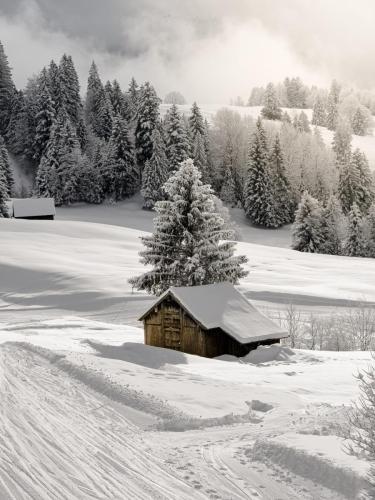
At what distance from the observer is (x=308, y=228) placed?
6925cm

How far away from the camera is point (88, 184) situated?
82.1m

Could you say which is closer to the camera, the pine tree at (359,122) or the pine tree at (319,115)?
the pine tree at (359,122)

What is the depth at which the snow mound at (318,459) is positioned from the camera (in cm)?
876

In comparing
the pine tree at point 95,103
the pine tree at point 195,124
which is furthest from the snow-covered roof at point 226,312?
the pine tree at point 95,103

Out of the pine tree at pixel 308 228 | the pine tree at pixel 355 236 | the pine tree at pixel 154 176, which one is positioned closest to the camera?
the pine tree at pixel 355 236

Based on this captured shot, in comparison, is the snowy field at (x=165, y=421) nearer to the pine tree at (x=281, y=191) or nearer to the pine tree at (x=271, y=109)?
the pine tree at (x=281, y=191)

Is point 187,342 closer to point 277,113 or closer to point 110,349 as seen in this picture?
point 110,349

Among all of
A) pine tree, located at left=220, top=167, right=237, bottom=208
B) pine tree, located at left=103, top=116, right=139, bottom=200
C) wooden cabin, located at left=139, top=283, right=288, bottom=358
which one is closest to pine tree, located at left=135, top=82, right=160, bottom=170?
pine tree, located at left=103, top=116, right=139, bottom=200

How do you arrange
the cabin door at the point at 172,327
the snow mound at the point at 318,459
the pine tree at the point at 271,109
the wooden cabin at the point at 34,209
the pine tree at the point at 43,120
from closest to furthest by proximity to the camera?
1. the snow mound at the point at 318,459
2. the cabin door at the point at 172,327
3. the wooden cabin at the point at 34,209
4. the pine tree at the point at 43,120
5. the pine tree at the point at 271,109

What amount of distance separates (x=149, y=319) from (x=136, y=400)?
14.7 metres

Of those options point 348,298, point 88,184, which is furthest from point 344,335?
point 88,184

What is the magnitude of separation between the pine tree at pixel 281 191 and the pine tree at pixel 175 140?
42.6 ft

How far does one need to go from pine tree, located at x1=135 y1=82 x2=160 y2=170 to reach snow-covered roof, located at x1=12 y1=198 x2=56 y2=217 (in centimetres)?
1772

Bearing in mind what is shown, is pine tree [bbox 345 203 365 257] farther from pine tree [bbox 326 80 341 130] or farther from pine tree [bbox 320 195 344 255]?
pine tree [bbox 326 80 341 130]
